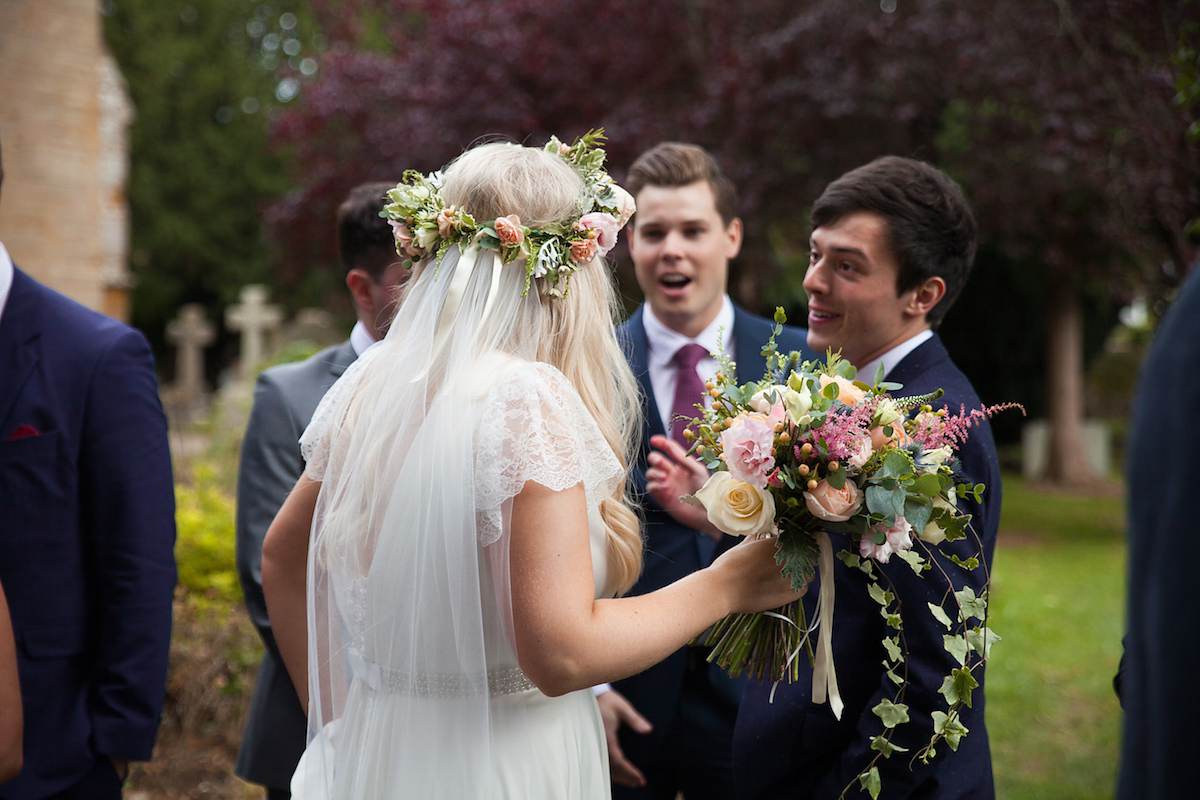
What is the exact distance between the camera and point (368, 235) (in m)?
3.31

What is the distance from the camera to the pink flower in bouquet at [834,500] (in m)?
2.02

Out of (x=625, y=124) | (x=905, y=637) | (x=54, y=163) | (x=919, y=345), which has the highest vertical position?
(x=625, y=124)

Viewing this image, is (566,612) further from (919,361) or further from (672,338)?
(672,338)

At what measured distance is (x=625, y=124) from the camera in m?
10.6

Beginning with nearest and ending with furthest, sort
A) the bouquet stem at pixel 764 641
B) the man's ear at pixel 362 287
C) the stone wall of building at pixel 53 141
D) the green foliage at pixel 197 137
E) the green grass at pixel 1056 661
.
Answer: the bouquet stem at pixel 764 641, the man's ear at pixel 362 287, the green grass at pixel 1056 661, the stone wall of building at pixel 53 141, the green foliage at pixel 197 137

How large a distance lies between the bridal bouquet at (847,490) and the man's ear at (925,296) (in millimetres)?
540

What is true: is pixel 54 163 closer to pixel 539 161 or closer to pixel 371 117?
pixel 539 161

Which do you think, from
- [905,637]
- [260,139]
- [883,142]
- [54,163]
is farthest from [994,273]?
[260,139]

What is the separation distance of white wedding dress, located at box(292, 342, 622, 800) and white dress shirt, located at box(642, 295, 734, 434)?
1.50 m

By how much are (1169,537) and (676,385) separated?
2.56 m

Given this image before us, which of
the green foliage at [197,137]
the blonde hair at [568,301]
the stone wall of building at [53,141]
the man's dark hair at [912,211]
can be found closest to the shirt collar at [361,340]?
the blonde hair at [568,301]

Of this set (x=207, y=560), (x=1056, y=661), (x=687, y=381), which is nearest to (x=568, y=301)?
(x=687, y=381)

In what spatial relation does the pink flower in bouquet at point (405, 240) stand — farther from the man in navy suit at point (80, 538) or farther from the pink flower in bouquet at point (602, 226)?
the man in navy suit at point (80, 538)

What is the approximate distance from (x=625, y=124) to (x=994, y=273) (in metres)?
10.8
